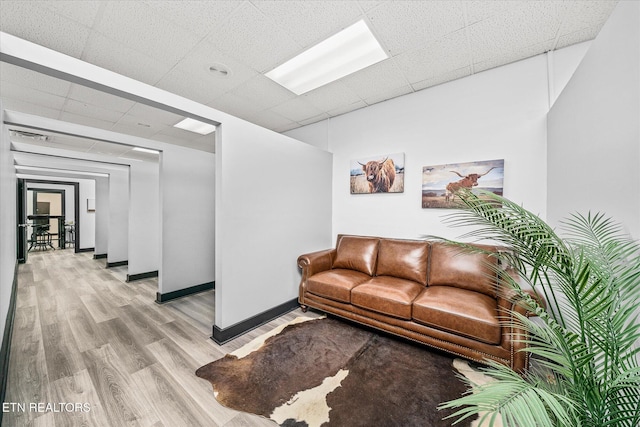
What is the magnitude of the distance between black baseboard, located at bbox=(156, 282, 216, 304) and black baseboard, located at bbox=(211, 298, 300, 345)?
4.84 ft

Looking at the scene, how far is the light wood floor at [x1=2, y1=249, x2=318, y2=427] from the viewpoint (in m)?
1.50

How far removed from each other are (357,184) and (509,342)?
2.43 m

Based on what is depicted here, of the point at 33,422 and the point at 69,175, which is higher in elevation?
the point at 69,175

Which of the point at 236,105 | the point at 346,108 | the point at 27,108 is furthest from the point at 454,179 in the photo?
the point at 27,108

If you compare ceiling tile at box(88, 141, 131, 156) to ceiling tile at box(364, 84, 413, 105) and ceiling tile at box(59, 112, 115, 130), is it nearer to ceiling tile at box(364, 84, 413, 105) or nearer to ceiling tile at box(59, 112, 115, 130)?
ceiling tile at box(59, 112, 115, 130)

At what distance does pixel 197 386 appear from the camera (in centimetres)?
174

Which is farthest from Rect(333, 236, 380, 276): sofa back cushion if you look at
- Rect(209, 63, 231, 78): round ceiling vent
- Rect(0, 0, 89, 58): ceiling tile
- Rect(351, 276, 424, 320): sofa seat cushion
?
Rect(0, 0, 89, 58): ceiling tile

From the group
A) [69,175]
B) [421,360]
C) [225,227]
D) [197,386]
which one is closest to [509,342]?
[421,360]

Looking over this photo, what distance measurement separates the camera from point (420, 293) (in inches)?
94.6

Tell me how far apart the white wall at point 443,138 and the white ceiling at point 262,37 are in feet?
0.70

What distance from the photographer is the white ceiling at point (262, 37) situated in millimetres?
1748

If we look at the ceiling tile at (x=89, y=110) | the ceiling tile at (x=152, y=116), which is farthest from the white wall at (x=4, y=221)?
the ceiling tile at (x=152, y=116)

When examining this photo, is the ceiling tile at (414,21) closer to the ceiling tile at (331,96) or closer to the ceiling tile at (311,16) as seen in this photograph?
the ceiling tile at (311,16)

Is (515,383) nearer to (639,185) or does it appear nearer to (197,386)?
(639,185)
